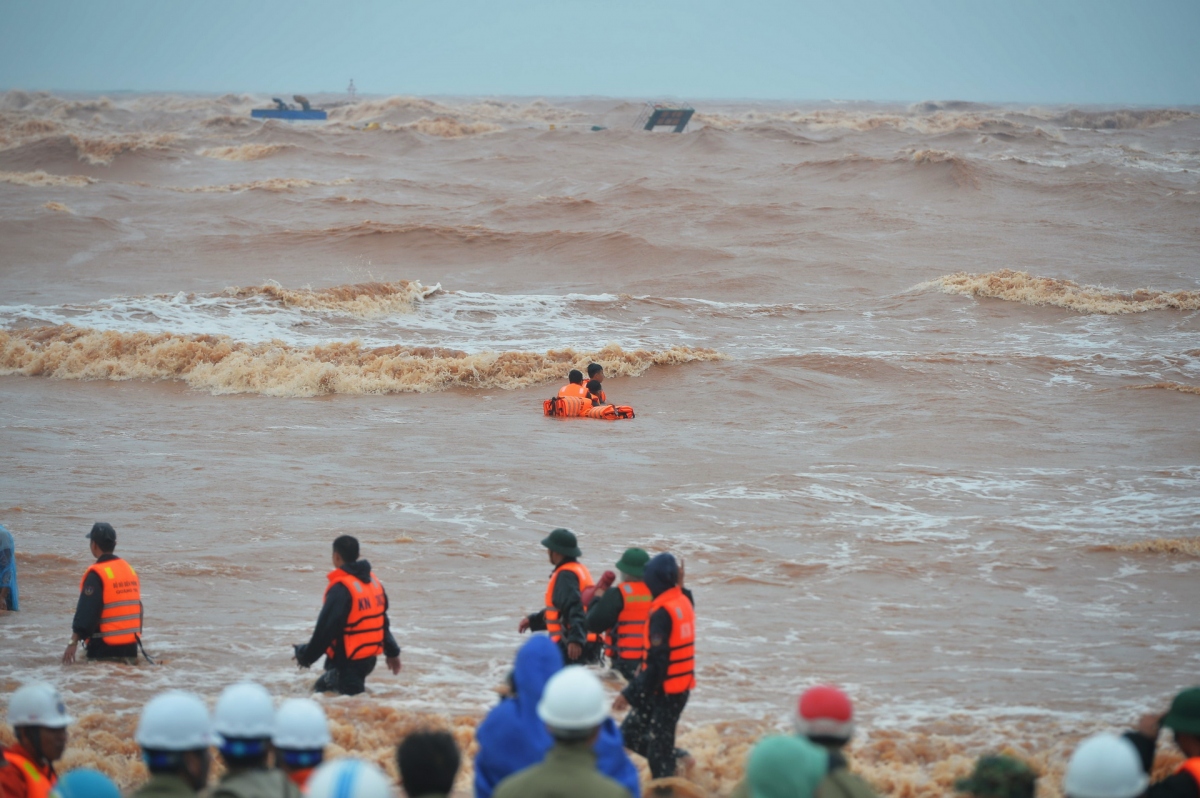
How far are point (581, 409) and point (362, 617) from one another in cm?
1050

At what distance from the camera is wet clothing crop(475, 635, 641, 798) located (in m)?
4.01

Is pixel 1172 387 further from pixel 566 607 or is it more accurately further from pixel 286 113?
pixel 286 113

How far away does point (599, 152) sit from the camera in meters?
59.1

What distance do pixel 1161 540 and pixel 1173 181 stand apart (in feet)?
149

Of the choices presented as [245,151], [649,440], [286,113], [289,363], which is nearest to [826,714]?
[649,440]

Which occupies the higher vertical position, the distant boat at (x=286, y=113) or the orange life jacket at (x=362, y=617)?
the distant boat at (x=286, y=113)

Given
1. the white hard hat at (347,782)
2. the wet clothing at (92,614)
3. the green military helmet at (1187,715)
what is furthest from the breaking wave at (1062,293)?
the white hard hat at (347,782)

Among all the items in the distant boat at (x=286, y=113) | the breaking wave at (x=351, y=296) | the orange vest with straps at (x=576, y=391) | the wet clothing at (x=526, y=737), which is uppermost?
the distant boat at (x=286, y=113)

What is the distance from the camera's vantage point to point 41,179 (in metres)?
43.0

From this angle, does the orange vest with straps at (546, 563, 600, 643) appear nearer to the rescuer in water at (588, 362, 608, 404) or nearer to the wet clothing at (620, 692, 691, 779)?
the wet clothing at (620, 692, 691, 779)

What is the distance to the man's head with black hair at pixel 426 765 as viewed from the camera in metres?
3.32

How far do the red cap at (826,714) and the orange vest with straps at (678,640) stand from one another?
1.75m

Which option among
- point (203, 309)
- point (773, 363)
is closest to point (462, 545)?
point (773, 363)

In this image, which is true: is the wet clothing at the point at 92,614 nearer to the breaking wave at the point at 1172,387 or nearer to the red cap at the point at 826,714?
the red cap at the point at 826,714
